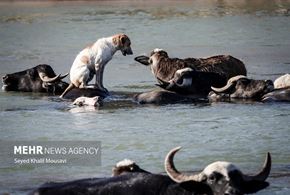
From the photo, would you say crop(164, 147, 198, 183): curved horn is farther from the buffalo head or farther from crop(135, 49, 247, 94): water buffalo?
crop(135, 49, 247, 94): water buffalo

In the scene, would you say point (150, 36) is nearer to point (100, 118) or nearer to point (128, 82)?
point (128, 82)

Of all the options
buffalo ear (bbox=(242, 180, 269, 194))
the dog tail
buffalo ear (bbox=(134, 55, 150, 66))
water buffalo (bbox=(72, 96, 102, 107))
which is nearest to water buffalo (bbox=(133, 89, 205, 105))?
water buffalo (bbox=(72, 96, 102, 107))

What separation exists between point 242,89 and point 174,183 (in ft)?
23.3

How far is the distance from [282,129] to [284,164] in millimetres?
1936

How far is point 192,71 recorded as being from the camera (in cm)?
1557

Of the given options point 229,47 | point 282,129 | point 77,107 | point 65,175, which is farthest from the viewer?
point 229,47

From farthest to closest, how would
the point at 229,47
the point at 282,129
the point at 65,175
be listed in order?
the point at 229,47 < the point at 282,129 < the point at 65,175

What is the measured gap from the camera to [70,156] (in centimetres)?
1124

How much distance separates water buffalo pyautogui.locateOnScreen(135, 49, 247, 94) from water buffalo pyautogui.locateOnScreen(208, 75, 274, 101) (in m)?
0.41

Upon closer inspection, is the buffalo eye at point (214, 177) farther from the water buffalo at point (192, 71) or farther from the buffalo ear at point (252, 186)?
the water buffalo at point (192, 71)

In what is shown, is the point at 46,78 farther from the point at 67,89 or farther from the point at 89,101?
the point at 89,101

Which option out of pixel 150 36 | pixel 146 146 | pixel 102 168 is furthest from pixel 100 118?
pixel 150 36

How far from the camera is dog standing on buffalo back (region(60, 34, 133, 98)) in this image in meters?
15.7

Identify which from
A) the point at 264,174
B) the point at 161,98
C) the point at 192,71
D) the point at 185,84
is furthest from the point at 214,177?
the point at 192,71
